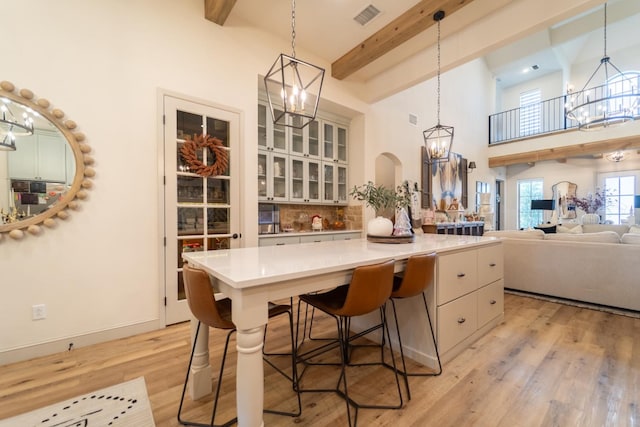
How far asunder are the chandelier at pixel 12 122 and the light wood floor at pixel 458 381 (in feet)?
5.71

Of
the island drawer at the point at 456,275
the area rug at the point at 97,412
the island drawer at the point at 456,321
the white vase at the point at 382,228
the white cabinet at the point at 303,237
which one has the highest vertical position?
the white vase at the point at 382,228

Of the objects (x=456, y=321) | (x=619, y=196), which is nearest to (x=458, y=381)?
(x=456, y=321)

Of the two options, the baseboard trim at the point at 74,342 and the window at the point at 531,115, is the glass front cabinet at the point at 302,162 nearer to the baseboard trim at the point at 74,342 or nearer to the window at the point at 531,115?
the baseboard trim at the point at 74,342

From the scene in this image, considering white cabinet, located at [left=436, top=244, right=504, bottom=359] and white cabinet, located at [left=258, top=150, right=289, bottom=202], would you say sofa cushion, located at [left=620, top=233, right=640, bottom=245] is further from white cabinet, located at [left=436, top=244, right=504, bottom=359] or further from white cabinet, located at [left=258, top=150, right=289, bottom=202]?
white cabinet, located at [left=258, top=150, right=289, bottom=202]

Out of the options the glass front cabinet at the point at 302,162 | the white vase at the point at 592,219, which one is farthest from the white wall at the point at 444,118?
the white vase at the point at 592,219

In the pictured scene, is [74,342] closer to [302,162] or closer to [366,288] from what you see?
[366,288]

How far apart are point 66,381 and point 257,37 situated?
3.95 meters

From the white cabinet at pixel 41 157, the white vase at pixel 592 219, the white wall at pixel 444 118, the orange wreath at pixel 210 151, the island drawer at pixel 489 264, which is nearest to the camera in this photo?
the white cabinet at pixel 41 157

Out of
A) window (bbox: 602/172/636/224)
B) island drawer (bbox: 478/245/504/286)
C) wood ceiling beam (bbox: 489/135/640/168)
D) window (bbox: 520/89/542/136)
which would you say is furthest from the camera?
window (bbox: 520/89/542/136)

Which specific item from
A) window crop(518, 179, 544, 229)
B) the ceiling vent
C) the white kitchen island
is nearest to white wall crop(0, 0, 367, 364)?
the white kitchen island

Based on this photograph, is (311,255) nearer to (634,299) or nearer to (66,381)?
(66,381)

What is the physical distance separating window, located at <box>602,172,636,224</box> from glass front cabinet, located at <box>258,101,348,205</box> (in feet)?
28.2

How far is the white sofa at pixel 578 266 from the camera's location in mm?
3039

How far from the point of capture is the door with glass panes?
9.27ft
